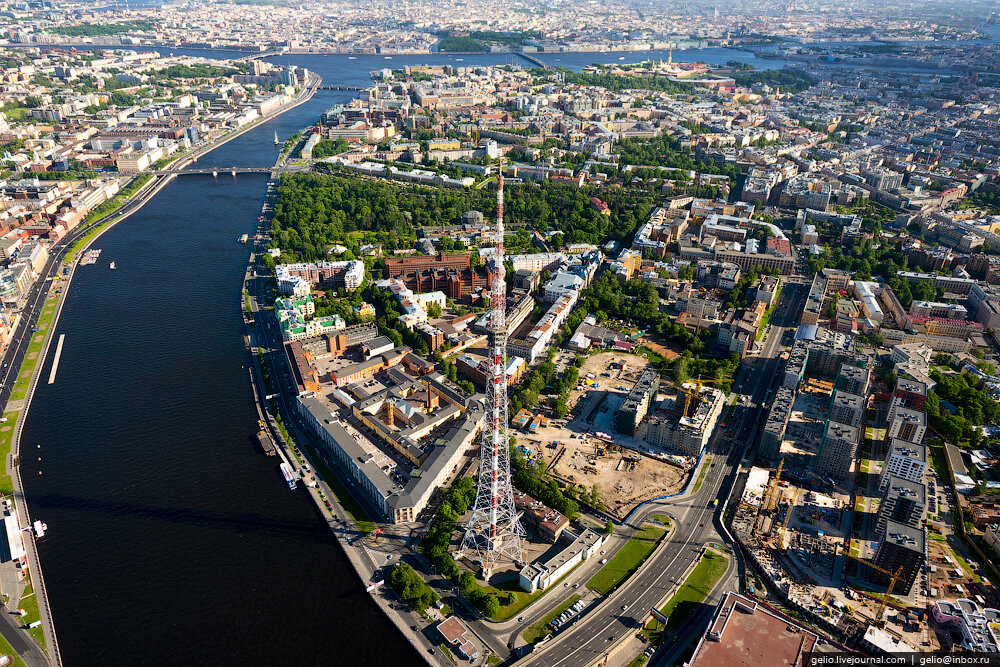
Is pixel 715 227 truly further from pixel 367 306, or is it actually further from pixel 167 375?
pixel 167 375

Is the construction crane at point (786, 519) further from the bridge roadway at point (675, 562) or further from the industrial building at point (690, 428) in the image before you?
the industrial building at point (690, 428)

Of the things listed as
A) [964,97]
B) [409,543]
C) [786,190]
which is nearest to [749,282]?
[786,190]

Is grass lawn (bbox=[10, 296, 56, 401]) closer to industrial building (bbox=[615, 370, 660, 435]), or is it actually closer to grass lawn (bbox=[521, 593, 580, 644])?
grass lawn (bbox=[521, 593, 580, 644])

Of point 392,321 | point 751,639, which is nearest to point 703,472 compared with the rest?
point 751,639

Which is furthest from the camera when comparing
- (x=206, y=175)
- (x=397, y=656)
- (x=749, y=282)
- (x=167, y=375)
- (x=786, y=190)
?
(x=206, y=175)

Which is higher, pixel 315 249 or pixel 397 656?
pixel 315 249

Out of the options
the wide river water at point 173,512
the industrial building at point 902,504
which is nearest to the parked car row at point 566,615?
the wide river water at point 173,512

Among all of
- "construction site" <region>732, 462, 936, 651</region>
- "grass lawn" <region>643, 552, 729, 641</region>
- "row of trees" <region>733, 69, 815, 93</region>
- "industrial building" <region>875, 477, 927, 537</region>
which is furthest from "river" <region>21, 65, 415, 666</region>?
"row of trees" <region>733, 69, 815, 93</region>
